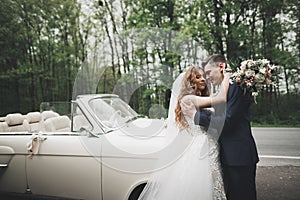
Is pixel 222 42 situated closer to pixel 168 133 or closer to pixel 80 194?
pixel 168 133

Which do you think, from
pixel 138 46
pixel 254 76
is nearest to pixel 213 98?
pixel 254 76

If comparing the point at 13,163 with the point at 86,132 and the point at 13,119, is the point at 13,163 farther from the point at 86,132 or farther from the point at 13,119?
the point at 86,132

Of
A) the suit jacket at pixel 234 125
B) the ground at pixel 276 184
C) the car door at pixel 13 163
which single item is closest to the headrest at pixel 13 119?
the car door at pixel 13 163

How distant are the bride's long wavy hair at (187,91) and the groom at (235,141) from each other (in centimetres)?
8

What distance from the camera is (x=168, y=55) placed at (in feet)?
12.3

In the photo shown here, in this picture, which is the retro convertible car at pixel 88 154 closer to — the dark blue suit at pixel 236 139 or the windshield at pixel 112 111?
the windshield at pixel 112 111

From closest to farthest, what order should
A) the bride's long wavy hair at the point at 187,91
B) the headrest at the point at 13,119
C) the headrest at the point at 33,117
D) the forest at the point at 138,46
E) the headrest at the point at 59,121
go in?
the bride's long wavy hair at the point at 187,91, the headrest at the point at 59,121, the headrest at the point at 13,119, the headrest at the point at 33,117, the forest at the point at 138,46

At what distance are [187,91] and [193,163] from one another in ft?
2.01

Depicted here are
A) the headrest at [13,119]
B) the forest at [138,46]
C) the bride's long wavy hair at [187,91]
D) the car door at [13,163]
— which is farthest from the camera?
the forest at [138,46]

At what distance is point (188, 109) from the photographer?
2.26 meters

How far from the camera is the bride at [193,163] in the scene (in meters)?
2.21

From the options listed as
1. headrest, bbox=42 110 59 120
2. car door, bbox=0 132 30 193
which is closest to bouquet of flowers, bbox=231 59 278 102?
car door, bbox=0 132 30 193

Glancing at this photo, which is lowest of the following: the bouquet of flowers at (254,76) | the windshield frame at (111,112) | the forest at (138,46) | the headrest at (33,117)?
the headrest at (33,117)

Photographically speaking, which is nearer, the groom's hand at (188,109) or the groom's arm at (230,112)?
the groom's arm at (230,112)
